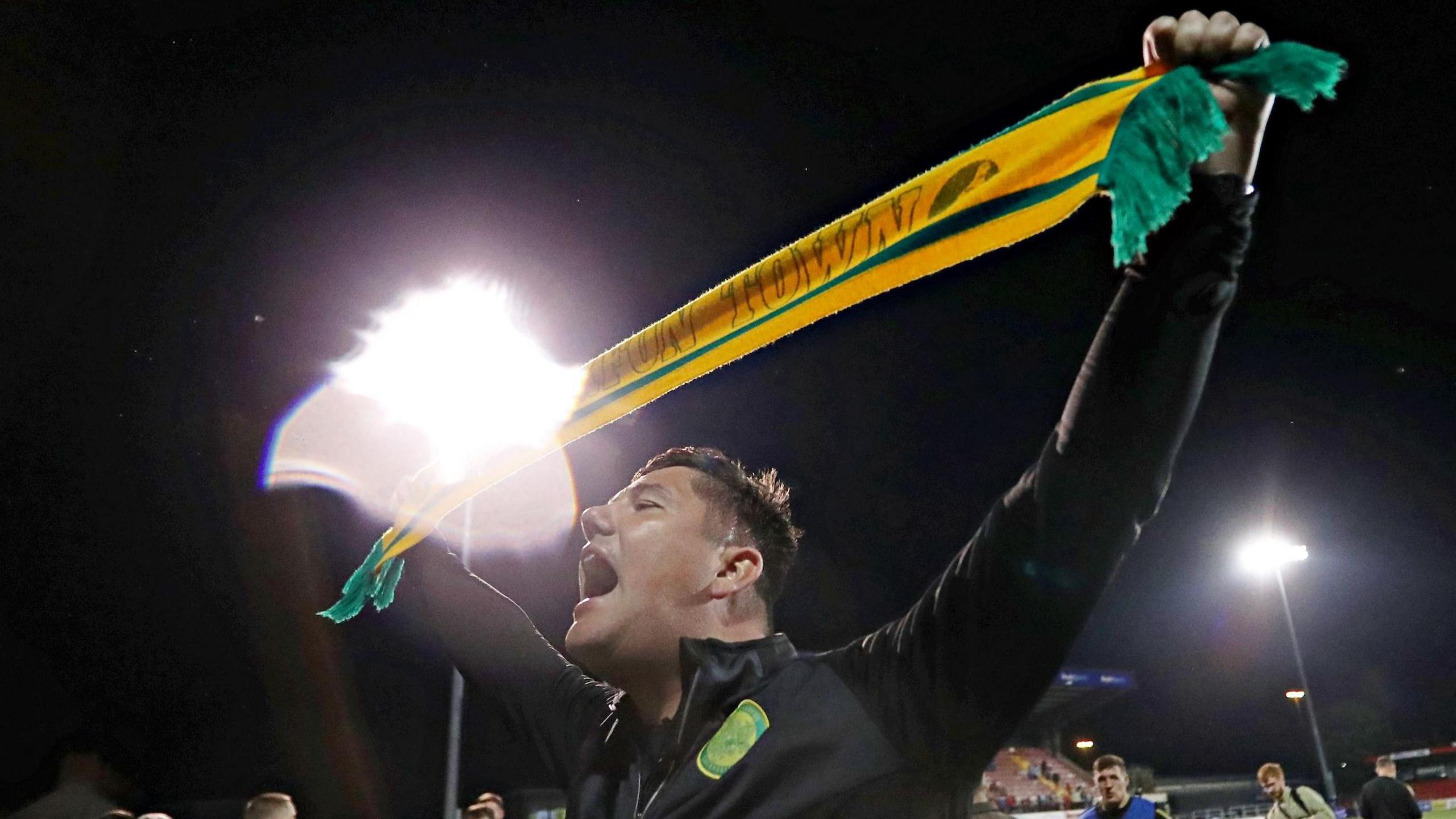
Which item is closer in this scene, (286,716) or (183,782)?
(183,782)

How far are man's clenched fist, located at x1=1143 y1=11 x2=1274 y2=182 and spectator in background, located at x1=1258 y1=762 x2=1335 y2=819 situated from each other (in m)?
8.99

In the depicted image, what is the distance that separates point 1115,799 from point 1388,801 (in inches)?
179

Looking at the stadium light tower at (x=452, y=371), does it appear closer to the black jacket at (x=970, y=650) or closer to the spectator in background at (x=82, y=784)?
the black jacket at (x=970, y=650)

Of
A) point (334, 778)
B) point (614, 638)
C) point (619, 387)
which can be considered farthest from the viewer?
point (334, 778)

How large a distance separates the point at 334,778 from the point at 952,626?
1800cm

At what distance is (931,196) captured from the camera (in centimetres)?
221

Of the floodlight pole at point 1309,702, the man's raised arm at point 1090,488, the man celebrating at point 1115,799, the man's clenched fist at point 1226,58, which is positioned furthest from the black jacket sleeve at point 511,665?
the floodlight pole at point 1309,702

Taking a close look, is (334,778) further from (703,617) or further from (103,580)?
(703,617)

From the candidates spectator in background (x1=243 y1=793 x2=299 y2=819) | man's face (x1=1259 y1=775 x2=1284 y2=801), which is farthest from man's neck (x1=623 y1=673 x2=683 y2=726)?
man's face (x1=1259 y1=775 x2=1284 y2=801)

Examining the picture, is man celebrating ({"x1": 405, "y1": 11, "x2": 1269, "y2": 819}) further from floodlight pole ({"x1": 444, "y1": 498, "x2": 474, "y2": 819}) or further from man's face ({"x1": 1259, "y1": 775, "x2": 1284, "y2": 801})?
man's face ({"x1": 1259, "y1": 775, "x2": 1284, "y2": 801})

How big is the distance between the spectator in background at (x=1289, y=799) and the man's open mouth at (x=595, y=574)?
28.6 ft

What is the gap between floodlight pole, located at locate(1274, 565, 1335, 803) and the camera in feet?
→ 47.5

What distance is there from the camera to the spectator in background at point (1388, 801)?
9.14m

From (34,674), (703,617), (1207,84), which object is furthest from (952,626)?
(34,674)
